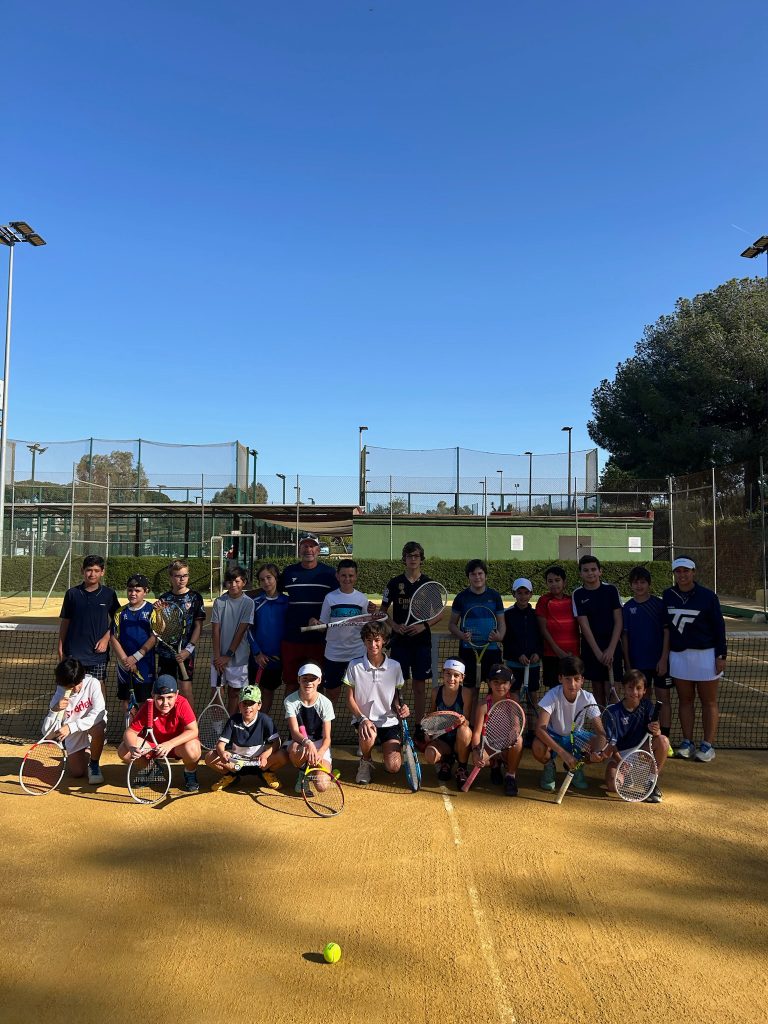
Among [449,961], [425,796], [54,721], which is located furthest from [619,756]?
[54,721]

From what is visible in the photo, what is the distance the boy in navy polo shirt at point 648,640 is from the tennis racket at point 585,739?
1.11m

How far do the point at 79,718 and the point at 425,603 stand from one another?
9.53 feet

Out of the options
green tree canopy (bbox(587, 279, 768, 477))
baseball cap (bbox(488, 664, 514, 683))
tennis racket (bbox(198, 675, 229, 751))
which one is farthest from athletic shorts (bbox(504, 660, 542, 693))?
green tree canopy (bbox(587, 279, 768, 477))

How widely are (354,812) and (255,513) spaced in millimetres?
23714

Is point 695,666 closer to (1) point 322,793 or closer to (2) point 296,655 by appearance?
(1) point 322,793

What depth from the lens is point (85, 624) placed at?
5840 mm

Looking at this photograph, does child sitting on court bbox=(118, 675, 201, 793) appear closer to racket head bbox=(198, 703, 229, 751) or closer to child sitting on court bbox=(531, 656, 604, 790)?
racket head bbox=(198, 703, 229, 751)

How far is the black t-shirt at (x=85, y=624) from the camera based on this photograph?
19.1 feet

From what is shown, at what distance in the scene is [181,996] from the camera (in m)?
2.83

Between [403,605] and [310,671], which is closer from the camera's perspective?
[310,671]

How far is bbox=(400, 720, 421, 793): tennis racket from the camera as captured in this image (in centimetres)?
520

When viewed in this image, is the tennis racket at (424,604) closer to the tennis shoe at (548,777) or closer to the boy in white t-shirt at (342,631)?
the boy in white t-shirt at (342,631)

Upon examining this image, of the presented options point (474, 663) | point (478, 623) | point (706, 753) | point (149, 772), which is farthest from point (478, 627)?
point (149, 772)

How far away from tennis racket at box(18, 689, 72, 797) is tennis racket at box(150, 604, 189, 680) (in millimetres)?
825
